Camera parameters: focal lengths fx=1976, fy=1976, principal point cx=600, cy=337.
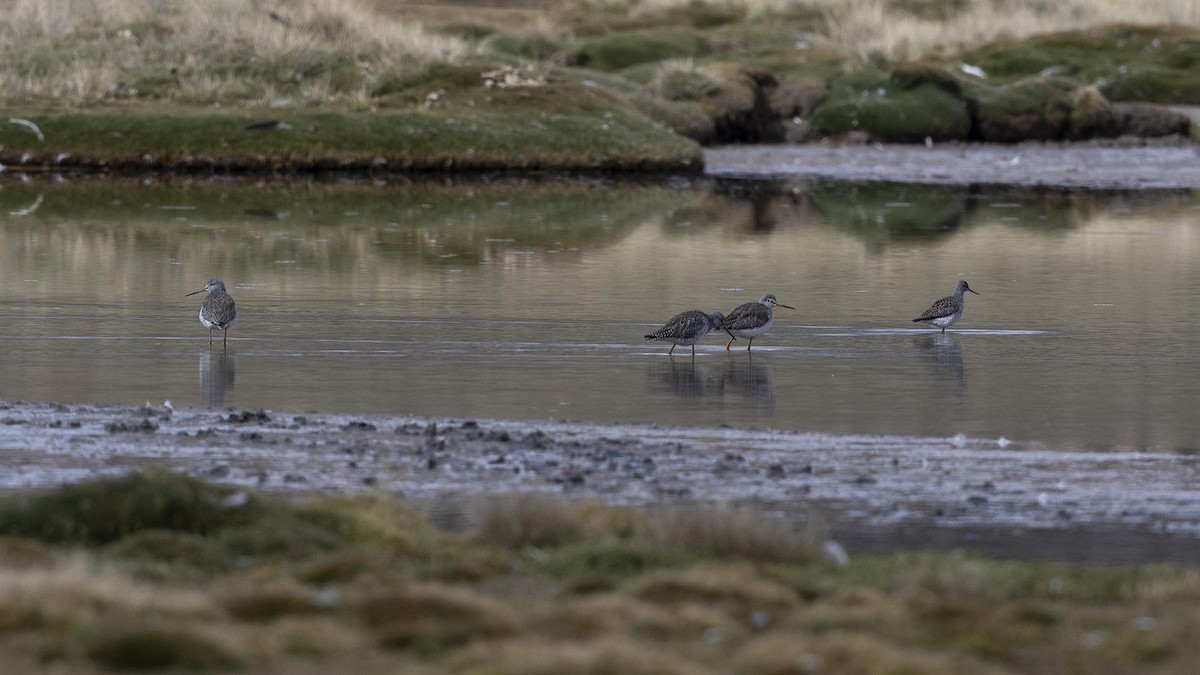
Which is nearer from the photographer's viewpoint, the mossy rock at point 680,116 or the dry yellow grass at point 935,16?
the mossy rock at point 680,116

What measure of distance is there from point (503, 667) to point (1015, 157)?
47.3m

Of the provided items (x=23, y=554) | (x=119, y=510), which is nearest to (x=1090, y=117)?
(x=119, y=510)

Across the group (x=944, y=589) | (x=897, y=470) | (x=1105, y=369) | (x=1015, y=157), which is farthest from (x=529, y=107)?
(x=944, y=589)

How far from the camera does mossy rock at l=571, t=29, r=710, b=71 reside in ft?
246

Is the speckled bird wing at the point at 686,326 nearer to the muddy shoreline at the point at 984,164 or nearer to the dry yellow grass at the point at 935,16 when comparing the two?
the muddy shoreline at the point at 984,164

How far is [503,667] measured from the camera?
8258 millimetres

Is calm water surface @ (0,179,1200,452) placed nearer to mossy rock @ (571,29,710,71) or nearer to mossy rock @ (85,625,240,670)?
mossy rock @ (85,625,240,670)

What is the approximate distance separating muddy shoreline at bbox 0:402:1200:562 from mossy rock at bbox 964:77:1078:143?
1819 inches

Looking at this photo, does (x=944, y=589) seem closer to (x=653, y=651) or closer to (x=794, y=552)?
(x=794, y=552)

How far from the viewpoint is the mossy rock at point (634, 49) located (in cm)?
7512

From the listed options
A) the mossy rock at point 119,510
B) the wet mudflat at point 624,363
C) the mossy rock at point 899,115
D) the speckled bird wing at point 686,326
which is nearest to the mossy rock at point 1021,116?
the mossy rock at point 899,115

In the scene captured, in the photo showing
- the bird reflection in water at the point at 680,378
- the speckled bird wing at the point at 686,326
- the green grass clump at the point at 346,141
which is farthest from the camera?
the green grass clump at the point at 346,141

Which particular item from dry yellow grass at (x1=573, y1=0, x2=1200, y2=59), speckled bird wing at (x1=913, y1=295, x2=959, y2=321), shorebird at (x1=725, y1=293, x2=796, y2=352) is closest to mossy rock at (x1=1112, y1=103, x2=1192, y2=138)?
dry yellow grass at (x1=573, y1=0, x2=1200, y2=59)

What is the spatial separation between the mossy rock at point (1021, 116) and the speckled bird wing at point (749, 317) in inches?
1628
